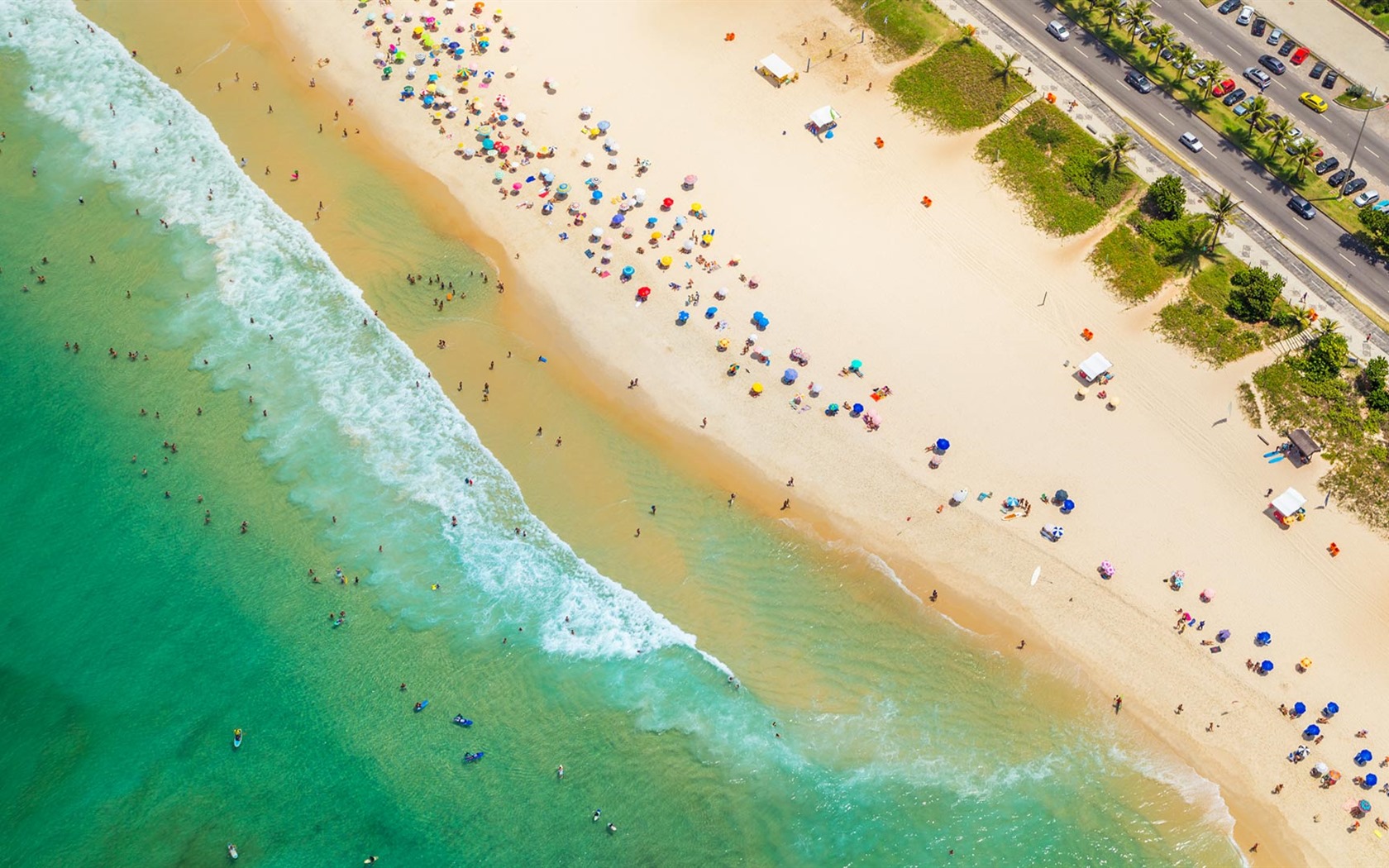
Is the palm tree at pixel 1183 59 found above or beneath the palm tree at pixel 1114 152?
above

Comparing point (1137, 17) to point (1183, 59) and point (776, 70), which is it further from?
point (776, 70)

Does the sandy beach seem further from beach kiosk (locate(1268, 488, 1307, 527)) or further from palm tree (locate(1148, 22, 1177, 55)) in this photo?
palm tree (locate(1148, 22, 1177, 55))

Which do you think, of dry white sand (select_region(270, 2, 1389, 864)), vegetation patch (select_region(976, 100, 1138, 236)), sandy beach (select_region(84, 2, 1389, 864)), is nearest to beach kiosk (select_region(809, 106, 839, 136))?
sandy beach (select_region(84, 2, 1389, 864))

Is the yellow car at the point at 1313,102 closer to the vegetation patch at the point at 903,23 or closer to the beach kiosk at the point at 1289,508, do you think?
the vegetation patch at the point at 903,23

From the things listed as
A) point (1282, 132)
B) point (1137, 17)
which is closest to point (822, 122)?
point (1137, 17)

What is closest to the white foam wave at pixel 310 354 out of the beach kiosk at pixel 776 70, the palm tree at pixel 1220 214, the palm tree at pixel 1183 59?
the beach kiosk at pixel 776 70

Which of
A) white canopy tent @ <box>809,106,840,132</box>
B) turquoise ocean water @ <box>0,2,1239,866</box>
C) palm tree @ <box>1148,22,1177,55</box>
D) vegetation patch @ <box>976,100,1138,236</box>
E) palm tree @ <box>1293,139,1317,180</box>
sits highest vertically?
palm tree @ <box>1148,22,1177,55</box>
